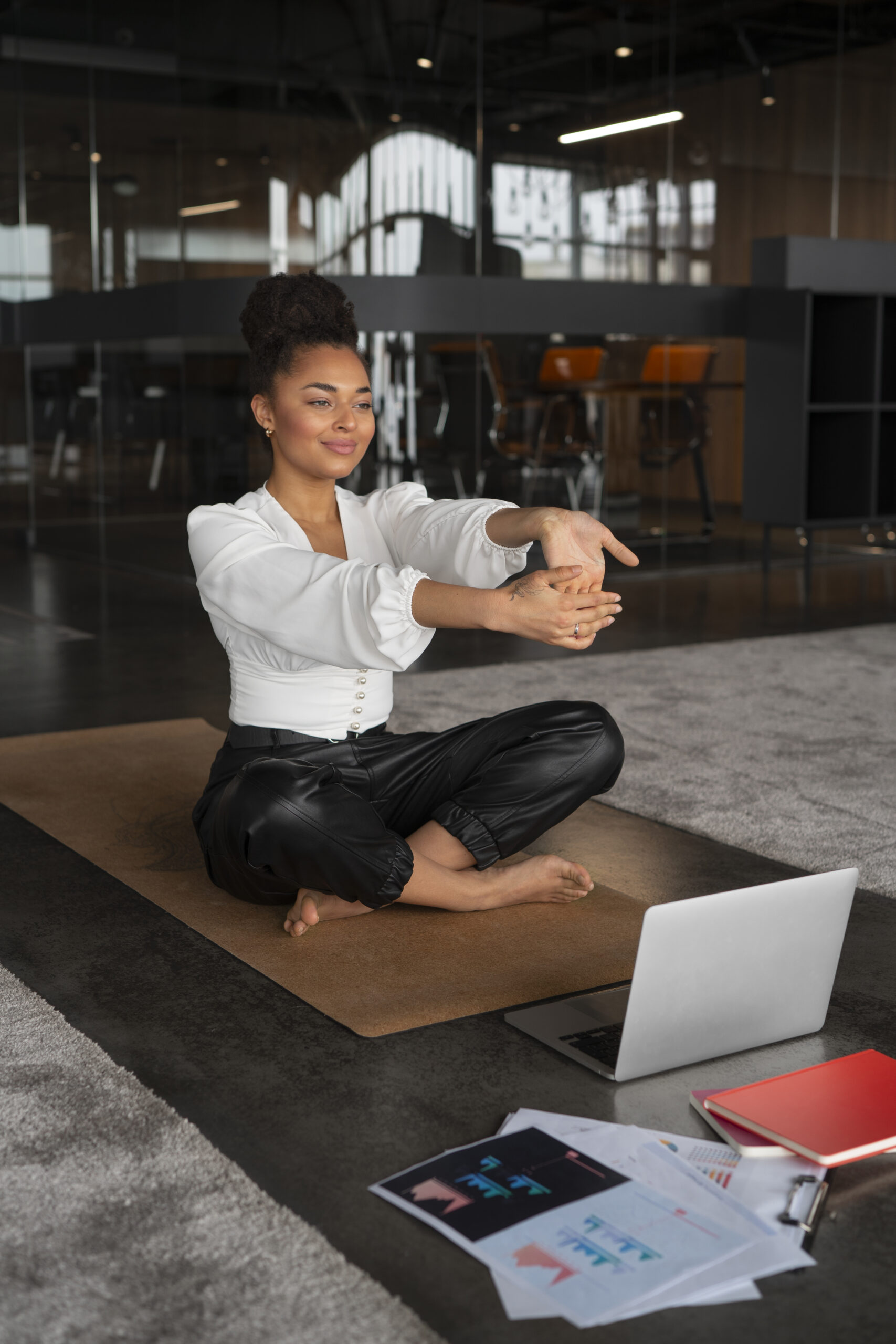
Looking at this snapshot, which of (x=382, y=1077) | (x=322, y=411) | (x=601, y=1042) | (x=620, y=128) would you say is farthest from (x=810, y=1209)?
(x=620, y=128)

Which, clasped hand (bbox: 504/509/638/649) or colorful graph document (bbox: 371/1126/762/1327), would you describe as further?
clasped hand (bbox: 504/509/638/649)

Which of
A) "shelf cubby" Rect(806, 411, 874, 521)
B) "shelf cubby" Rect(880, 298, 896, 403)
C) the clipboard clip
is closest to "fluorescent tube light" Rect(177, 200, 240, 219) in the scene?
"shelf cubby" Rect(806, 411, 874, 521)

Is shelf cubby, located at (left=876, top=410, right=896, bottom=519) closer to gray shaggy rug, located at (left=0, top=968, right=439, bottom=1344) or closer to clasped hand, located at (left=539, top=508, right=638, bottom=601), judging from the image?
clasped hand, located at (left=539, top=508, right=638, bottom=601)

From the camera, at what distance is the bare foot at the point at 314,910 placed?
2.18 m

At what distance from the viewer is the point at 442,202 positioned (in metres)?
6.68

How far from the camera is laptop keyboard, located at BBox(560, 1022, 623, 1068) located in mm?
1762

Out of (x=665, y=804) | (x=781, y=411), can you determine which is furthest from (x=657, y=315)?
(x=665, y=804)

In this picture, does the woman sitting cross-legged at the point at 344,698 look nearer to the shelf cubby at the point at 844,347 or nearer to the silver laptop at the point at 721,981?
the silver laptop at the point at 721,981

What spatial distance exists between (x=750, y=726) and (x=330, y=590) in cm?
212

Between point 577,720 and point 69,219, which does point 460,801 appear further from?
point 69,219

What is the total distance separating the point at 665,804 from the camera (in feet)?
9.76

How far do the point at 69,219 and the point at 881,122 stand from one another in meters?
4.68

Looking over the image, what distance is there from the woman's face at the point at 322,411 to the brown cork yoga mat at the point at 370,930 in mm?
751

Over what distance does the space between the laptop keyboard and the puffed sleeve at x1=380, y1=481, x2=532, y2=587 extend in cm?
70
